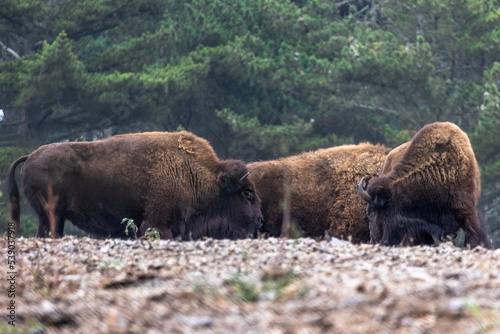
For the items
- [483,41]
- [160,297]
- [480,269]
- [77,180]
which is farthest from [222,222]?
[483,41]

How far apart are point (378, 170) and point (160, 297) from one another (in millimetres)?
7174

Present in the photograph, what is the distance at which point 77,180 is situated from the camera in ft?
30.6

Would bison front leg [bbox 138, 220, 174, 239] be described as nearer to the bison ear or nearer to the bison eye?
the bison ear

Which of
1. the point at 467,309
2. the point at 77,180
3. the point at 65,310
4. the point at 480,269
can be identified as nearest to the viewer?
the point at 467,309

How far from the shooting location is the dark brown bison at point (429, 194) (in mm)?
8281

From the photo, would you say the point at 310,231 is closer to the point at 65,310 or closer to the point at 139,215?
the point at 139,215

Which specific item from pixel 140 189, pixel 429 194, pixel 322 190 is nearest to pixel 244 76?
pixel 322 190

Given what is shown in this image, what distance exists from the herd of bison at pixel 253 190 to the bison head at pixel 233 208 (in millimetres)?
14

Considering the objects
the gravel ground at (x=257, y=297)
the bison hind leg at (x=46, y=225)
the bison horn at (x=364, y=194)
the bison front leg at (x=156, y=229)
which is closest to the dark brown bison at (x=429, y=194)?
the bison horn at (x=364, y=194)

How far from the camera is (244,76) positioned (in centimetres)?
2055

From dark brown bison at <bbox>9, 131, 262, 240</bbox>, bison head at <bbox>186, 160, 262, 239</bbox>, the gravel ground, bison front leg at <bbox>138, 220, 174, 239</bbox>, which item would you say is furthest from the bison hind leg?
the gravel ground

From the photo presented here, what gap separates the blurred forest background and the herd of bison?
8.19 meters

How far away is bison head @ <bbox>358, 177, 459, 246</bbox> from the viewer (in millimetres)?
8469

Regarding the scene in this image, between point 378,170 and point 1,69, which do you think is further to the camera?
point 1,69
